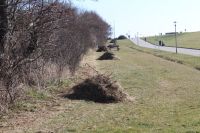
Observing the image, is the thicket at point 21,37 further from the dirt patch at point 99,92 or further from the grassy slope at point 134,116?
the dirt patch at point 99,92

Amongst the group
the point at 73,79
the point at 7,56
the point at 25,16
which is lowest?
the point at 73,79

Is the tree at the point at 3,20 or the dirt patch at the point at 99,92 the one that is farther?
the dirt patch at the point at 99,92

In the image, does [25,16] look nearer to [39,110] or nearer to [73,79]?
[39,110]

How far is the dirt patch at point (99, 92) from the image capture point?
662 inches

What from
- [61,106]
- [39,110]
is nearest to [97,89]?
[61,106]

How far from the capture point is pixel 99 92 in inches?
671

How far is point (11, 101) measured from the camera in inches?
538

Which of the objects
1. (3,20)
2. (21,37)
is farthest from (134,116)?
(3,20)

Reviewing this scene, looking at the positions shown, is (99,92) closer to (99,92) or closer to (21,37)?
(99,92)

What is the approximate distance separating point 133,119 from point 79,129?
1957mm

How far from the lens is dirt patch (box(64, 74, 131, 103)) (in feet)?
55.2

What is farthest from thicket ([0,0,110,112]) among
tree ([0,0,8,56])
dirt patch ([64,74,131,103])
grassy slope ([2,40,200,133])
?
dirt patch ([64,74,131,103])

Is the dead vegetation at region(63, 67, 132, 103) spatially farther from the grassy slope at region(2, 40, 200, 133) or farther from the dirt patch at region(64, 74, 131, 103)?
the grassy slope at region(2, 40, 200, 133)

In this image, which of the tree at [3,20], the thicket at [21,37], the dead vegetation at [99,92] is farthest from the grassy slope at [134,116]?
the tree at [3,20]
